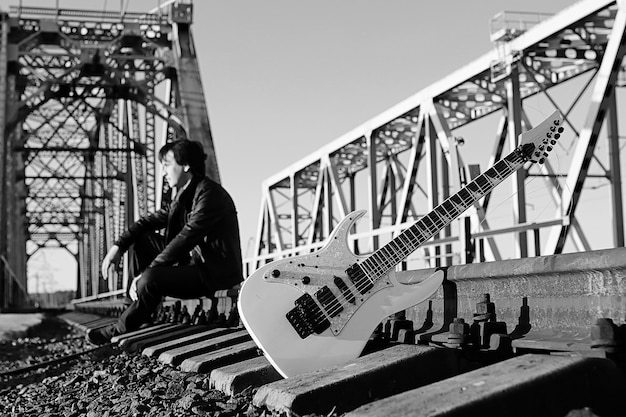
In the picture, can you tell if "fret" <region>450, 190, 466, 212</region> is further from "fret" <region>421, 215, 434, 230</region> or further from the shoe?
the shoe

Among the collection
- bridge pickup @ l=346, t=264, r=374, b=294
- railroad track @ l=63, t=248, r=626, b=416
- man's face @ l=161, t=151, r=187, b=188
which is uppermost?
man's face @ l=161, t=151, r=187, b=188

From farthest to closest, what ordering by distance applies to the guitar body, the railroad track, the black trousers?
the black trousers
the guitar body
the railroad track

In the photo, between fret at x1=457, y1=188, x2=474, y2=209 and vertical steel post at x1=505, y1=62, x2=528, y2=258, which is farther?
vertical steel post at x1=505, y1=62, x2=528, y2=258

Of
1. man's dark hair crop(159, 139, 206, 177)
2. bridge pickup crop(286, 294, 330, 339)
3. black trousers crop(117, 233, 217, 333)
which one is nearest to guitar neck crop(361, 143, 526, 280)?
bridge pickup crop(286, 294, 330, 339)

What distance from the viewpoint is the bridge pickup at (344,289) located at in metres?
3.37

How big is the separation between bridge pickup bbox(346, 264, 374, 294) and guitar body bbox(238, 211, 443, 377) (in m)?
0.02

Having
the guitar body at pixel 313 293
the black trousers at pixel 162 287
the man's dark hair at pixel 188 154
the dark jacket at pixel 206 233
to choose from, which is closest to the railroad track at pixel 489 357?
the guitar body at pixel 313 293

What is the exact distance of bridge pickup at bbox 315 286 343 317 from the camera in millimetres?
3365

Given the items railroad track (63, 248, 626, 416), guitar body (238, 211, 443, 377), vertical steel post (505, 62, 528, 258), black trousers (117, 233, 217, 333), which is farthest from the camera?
vertical steel post (505, 62, 528, 258)

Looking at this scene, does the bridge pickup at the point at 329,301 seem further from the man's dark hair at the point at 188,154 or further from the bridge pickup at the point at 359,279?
the man's dark hair at the point at 188,154

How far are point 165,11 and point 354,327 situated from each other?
22631mm

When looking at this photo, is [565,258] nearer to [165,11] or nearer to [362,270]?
[362,270]

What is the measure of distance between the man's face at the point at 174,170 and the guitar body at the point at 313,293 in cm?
296

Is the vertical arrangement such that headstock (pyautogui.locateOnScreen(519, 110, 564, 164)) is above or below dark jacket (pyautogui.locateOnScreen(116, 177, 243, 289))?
above
